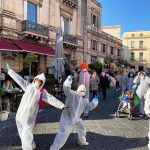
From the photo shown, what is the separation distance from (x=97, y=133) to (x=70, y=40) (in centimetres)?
1819

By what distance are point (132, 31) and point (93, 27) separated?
100ft

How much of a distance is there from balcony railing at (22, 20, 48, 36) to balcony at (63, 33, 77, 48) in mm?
3097

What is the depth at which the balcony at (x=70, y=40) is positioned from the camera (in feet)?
79.8

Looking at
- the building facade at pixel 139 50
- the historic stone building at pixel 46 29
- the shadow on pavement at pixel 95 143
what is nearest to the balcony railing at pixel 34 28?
the historic stone building at pixel 46 29

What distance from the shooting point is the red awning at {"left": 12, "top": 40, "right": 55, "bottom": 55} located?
17337 mm

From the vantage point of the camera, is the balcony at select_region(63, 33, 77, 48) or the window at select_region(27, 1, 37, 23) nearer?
the window at select_region(27, 1, 37, 23)

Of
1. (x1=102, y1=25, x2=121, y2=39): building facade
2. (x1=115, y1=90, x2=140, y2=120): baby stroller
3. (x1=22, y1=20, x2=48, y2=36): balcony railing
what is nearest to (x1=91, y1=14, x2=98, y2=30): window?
(x1=22, y1=20, x2=48, y2=36): balcony railing

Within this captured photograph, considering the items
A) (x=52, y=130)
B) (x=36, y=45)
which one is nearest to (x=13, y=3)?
(x=36, y=45)

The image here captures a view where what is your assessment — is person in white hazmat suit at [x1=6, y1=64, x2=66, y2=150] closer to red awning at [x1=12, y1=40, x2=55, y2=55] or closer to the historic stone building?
the historic stone building

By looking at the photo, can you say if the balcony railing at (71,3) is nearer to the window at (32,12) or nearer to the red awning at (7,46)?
the window at (32,12)

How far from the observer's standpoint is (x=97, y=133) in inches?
293

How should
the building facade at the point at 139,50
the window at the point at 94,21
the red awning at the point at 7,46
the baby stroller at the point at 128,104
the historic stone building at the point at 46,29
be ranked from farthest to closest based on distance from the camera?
the building facade at the point at 139,50
the window at the point at 94,21
the historic stone building at the point at 46,29
the red awning at the point at 7,46
the baby stroller at the point at 128,104

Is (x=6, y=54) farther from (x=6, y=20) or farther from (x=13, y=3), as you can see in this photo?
(x=13, y=3)

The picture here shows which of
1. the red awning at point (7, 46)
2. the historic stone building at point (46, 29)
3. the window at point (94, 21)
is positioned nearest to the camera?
the red awning at point (7, 46)
